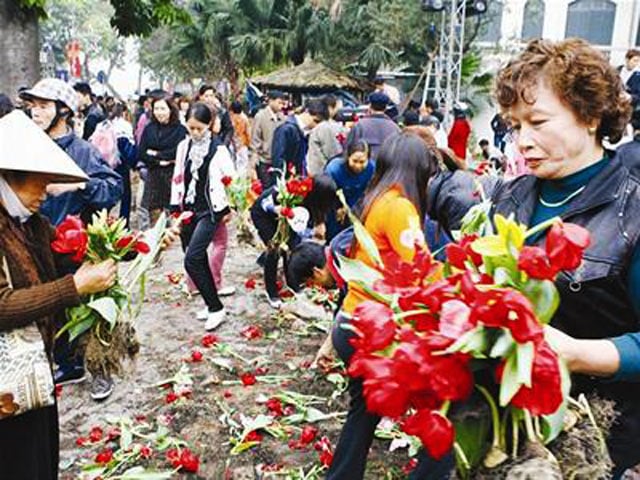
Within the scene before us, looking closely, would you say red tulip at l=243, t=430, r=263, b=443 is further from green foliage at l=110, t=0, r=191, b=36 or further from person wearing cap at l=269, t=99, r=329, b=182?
green foliage at l=110, t=0, r=191, b=36

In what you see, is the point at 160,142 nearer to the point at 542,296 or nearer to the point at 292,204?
the point at 292,204

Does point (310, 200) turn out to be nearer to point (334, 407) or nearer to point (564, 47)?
point (334, 407)

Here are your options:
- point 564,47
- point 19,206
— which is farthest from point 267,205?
point 564,47

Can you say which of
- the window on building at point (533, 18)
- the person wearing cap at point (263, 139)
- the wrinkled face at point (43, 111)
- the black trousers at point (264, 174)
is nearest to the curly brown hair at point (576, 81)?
the wrinkled face at point (43, 111)

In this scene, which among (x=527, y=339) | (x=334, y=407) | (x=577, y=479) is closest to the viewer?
(x=527, y=339)

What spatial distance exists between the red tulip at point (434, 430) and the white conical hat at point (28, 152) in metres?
1.65

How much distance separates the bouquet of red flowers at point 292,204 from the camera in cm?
552

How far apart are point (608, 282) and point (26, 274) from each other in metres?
1.88

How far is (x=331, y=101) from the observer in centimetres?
784

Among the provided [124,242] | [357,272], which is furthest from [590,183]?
[124,242]

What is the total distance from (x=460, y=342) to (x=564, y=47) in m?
0.89

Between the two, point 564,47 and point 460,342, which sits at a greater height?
point 564,47

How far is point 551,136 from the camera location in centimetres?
161

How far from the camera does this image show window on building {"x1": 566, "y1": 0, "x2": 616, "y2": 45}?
29375 millimetres
